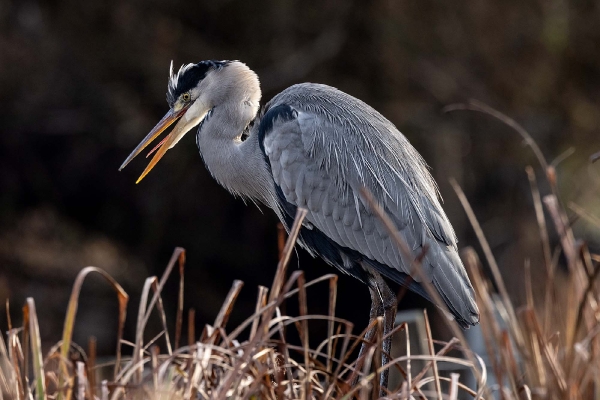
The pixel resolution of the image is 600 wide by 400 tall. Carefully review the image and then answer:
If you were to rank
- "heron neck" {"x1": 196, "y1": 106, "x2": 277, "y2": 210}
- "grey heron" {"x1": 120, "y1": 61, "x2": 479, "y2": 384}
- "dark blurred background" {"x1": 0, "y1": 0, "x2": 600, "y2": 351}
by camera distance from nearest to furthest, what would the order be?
"grey heron" {"x1": 120, "y1": 61, "x2": 479, "y2": 384}
"heron neck" {"x1": 196, "y1": 106, "x2": 277, "y2": 210}
"dark blurred background" {"x1": 0, "y1": 0, "x2": 600, "y2": 351}

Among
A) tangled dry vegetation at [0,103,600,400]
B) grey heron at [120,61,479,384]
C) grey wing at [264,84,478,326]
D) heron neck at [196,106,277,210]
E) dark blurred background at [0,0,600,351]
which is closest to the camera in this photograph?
tangled dry vegetation at [0,103,600,400]

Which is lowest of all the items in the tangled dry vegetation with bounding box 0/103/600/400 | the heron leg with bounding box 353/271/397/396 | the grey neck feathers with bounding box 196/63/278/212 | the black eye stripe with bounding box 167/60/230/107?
the heron leg with bounding box 353/271/397/396

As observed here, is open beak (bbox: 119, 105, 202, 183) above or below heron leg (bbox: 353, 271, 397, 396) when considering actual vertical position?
above

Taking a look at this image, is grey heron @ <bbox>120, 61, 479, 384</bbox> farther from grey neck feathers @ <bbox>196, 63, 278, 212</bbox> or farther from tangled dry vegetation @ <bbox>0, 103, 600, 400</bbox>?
tangled dry vegetation @ <bbox>0, 103, 600, 400</bbox>

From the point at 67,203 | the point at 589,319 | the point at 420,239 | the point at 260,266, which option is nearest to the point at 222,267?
the point at 260,266

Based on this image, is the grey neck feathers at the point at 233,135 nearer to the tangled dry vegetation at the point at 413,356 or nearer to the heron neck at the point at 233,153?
the heron neck at the point at 233,153

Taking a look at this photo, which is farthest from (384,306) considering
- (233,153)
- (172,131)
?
(172,131)

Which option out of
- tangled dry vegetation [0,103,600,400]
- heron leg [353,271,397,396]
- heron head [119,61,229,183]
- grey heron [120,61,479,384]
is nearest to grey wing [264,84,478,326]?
grey heron [120,61,479,384]

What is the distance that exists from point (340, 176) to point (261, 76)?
15.2 ft

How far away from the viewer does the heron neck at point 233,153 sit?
3.78 meters

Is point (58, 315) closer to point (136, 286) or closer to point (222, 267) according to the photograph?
point (136, 286)

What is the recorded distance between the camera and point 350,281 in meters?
8.41

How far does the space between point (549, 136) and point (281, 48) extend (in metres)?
2.90

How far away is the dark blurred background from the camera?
8.30 metres
